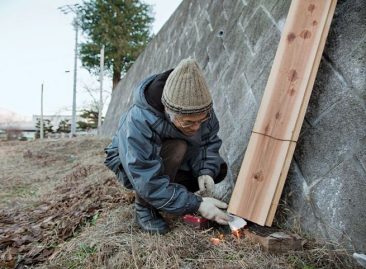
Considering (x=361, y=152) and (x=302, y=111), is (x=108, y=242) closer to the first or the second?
(x=302, y=111)

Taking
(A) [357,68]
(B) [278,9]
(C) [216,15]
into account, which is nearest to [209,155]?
(A) [357,68]

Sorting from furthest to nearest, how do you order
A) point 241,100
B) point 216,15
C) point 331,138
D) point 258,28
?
point 216,15 < point 258,28 < point 241,100 < point 331,138

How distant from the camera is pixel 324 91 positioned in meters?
2.18

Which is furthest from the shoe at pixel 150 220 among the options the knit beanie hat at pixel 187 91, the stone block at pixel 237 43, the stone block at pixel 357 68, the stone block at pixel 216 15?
the stone block at pixel 216 15

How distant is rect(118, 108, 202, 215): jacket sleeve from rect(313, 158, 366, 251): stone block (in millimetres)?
673

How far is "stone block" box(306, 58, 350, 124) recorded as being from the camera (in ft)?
6.86

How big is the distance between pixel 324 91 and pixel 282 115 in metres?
0.27

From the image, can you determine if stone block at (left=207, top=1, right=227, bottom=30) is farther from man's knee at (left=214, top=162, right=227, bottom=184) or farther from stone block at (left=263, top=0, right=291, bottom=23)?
man's knee at (left=214, top=162, right=227, bottom=184)

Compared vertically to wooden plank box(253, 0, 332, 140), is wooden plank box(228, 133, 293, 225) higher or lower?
lower

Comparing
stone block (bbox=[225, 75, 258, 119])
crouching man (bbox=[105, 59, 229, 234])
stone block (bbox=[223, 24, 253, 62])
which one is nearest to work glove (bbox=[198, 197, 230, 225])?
crouching man (bbox=[105, 59, 229, 234])

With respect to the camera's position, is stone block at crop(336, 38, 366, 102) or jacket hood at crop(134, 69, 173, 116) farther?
jacket hood at crop(134, 69, 173, 116)

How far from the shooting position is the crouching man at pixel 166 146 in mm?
1868

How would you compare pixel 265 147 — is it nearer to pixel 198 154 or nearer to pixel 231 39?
pixel 198 154

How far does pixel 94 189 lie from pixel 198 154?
150 cm
